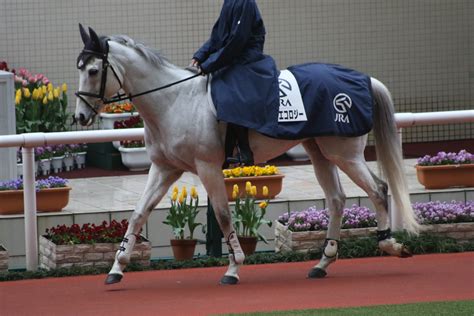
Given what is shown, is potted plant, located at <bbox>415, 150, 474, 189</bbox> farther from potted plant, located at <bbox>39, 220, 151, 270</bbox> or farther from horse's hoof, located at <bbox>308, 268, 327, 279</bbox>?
potted plant, located at <bbox>39, 220, 151, 270</bbox>

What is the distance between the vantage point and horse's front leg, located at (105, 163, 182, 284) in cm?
957

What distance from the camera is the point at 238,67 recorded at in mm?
9484

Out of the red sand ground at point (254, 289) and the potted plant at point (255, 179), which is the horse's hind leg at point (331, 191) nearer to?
the red sand ground at point (254, 289)

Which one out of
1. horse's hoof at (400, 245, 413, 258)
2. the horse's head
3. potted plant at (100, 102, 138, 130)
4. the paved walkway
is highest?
the horse's head

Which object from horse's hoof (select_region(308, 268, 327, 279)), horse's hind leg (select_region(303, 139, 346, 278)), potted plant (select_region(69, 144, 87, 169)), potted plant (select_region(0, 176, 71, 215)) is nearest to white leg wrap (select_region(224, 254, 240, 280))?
horse's hoof (select_region(308, 268, 327, 279))

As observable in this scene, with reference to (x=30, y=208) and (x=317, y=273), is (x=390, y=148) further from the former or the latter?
(x=30, y=208)

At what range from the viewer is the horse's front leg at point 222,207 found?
31.1 feet

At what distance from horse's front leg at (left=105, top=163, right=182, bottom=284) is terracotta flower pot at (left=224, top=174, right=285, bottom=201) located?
255cm

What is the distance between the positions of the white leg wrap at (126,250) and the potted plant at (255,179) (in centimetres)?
261

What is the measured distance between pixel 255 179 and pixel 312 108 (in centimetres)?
314

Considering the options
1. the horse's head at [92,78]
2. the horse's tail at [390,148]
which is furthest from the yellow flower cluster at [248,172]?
the horse's head at [92,78]

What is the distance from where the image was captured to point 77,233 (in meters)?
10.4

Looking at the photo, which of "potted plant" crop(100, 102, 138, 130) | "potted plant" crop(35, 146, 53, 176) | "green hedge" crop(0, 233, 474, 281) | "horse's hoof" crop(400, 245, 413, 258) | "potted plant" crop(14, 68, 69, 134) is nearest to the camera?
"horse's hoof" crop(400, 245, 413, 258)

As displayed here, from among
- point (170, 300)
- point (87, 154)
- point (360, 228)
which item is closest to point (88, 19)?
point (87, 154)
